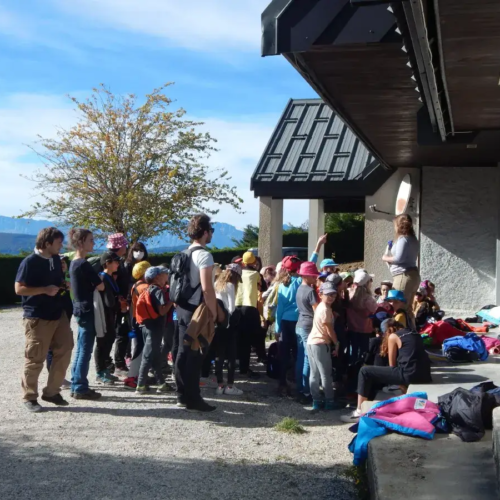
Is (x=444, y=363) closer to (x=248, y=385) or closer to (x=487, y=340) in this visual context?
(x=487, y=340)

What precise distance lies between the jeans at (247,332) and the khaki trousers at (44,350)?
8.13ft

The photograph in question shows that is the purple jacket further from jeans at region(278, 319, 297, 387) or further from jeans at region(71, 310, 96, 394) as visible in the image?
jeans at region(71, 310, 96, 394)

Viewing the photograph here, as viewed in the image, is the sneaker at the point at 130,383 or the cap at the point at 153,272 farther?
the sneaker at the point at 130,383

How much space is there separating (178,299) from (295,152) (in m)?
8.91

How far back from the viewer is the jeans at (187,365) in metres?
6.86

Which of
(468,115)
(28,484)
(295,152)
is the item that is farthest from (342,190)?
(28,484)

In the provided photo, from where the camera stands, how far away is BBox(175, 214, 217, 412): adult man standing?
6.74 meters

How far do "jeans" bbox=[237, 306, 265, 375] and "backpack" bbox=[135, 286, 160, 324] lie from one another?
1.42 m

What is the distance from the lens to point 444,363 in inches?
340

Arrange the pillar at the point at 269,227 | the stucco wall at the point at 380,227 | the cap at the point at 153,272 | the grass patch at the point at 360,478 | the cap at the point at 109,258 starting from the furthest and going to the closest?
1. the pillar at the point at 269,227
2. the stucco wall at the point at 380,227
3. the cap at the point at 109,258
4. the cap at the point at 153,272
5. the grass patch at the point at 360,478

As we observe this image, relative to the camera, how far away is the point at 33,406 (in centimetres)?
686

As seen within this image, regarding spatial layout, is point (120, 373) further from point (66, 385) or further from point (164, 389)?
point (164, 389)

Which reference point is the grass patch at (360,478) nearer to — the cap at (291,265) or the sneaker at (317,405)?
the sneaker at (317,405)

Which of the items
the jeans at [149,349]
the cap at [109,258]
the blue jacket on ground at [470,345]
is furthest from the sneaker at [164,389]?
the blue jacket on ground at [470,345]
